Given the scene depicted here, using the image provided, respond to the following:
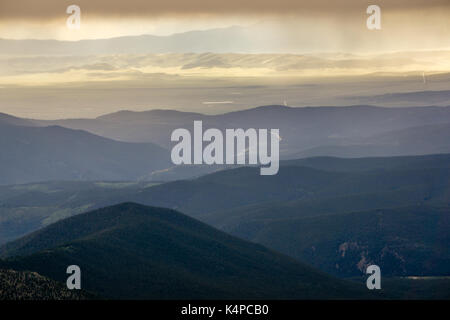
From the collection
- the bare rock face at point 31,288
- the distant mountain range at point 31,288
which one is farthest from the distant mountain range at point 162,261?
the bare rock face at point 31,288

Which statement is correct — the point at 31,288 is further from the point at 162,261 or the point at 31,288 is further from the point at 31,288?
the point at 162,261

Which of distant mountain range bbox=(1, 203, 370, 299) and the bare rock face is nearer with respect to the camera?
the bare rock face

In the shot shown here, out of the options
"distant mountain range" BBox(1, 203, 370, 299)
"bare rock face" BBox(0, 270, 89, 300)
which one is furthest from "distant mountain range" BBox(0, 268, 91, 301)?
"distant mountain range" BBox(1, 203, 370, 299)

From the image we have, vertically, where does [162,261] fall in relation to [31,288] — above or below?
above

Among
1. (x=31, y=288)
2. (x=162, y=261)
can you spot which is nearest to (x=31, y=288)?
(x=31, y=288)

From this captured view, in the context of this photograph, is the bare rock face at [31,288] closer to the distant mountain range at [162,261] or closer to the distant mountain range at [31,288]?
the distant mountain range at [31,288]

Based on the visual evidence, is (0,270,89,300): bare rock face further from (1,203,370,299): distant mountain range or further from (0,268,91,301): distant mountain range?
(1,203,370,299): distant mountain range

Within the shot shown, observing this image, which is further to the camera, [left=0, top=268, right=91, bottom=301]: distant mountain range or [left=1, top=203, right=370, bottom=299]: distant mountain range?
[left=1, top=203, right=370, bottom=299]: distant mountain range
